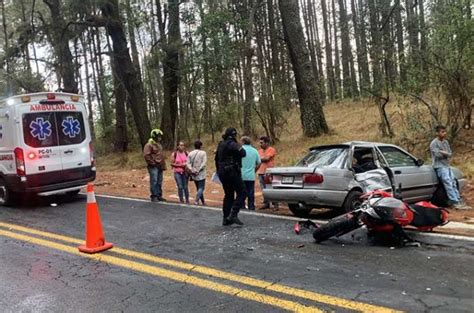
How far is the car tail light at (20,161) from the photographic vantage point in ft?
33.1

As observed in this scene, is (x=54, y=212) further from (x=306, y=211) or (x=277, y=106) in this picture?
(x=277, y=106)

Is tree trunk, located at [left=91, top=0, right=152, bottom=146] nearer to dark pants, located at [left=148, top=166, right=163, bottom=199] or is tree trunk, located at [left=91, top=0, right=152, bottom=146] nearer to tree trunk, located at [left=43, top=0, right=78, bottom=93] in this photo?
tree trunk, located at [left=43, top=0, right=78, bottom=93]

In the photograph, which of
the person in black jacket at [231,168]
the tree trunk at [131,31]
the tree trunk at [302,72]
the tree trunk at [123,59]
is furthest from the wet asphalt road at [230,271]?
the tree trunk at [131,31]

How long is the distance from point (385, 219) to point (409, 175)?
3256 mm

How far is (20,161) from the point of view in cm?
1011

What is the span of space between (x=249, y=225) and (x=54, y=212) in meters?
4.46

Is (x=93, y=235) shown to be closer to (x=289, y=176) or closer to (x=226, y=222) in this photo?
(x=226, y=222)

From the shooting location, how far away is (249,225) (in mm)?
7699

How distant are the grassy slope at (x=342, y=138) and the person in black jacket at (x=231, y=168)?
672 cm

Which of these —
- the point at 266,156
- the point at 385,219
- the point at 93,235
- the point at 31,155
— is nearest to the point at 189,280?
the point at 93,235

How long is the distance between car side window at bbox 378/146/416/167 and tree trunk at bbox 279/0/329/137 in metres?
7.98

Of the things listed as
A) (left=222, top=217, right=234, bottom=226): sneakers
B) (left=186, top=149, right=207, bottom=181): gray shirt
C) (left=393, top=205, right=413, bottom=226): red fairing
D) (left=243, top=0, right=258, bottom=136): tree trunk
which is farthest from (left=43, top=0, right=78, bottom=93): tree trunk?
(left=393, top=205, right=413, bottom=226): red fairing

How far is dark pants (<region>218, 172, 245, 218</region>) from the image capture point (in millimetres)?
7605

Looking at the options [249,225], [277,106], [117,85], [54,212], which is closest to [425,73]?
[277,106]
